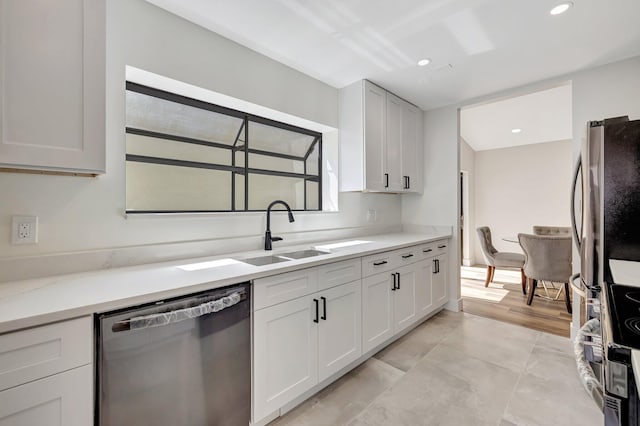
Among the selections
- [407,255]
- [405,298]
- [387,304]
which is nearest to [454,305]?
[405,298]

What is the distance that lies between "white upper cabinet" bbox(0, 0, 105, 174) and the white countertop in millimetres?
490

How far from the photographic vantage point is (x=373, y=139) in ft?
9.23

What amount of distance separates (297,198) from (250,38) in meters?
1.38

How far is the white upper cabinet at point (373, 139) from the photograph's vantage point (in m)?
2.72

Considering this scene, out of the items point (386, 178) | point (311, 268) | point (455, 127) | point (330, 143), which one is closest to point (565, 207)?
point (455, 127)

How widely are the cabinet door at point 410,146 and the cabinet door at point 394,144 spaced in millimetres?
63

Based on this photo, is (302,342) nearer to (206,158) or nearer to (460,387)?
(460,387)

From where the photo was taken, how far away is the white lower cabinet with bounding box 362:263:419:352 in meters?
2.15

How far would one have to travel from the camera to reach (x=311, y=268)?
1.72 m

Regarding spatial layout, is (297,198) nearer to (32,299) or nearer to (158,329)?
(158,329)

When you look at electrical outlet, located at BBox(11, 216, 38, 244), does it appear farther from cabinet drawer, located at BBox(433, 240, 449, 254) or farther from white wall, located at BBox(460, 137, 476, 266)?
white wall, located at BBox(460, 137, 476, 266)

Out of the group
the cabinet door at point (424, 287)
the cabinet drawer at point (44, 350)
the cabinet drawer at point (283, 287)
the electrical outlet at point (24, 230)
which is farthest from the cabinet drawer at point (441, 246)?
the electrical outlet at point (24, 230)

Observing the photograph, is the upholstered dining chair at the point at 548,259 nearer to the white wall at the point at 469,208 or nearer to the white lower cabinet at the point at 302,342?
the white wall at the point at 469,208

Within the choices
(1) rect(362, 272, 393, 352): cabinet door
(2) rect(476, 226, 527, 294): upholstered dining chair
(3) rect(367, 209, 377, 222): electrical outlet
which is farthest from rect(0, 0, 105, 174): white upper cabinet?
(2) rect(476, 226, 527, 294): upholstered dining chair
